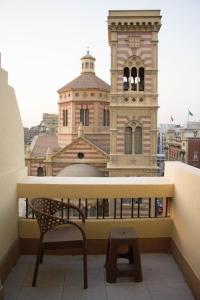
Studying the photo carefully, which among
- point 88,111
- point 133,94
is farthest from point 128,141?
point 88,111

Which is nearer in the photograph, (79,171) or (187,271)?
(187,271)

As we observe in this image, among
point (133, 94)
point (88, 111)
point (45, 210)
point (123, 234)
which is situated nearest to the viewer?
point (123, 234)

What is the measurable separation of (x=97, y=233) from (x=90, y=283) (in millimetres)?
755

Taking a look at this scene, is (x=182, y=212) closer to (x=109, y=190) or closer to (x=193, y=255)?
(x=193, y=255)

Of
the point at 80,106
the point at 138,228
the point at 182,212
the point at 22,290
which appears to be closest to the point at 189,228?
the point at 182,212

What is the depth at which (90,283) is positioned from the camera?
10.2 feet

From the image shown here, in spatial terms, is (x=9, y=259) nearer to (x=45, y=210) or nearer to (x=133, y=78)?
(x=45, y=210)

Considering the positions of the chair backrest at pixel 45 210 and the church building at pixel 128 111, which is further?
the church building at pixel 128 111

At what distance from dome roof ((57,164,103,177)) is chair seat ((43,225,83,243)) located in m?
15.2

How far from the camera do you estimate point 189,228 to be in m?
3.22

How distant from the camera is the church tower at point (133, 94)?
59.2 ft

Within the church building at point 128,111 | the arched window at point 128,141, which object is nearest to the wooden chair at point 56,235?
the church building at point 128,111

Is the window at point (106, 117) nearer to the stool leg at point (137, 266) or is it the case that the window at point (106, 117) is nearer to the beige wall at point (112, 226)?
the beige wall at point (112, 226)

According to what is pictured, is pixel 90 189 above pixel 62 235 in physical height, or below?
above
